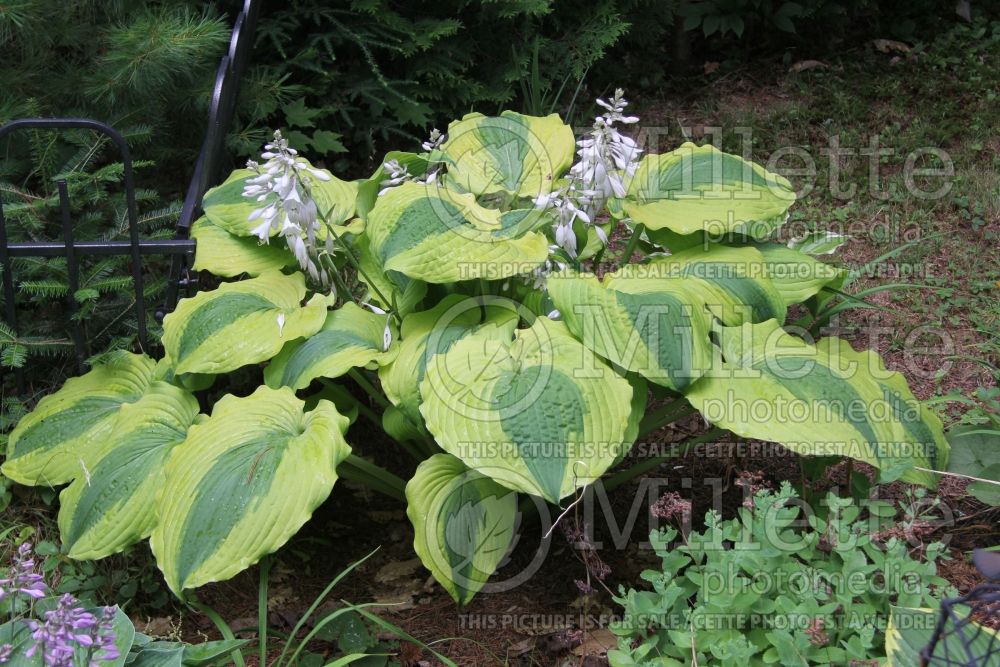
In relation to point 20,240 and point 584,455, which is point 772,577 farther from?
point 20,240

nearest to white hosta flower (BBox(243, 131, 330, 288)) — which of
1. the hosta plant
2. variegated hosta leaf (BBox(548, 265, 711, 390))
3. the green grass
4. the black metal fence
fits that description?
the hosta plant

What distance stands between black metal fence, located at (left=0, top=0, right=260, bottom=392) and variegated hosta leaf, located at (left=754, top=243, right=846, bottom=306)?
1743 mm

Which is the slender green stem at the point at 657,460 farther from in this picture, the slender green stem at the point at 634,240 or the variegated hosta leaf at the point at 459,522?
the slender green stem at the point at 634,240

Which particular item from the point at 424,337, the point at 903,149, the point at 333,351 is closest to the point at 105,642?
the point at 333,351

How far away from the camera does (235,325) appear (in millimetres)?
2404

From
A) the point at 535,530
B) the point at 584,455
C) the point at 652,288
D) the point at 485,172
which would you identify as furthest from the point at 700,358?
the point at 485,172

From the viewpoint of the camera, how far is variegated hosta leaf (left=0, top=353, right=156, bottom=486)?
2.37 m

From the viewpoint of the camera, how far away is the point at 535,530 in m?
2.59

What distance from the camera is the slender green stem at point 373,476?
2.39m

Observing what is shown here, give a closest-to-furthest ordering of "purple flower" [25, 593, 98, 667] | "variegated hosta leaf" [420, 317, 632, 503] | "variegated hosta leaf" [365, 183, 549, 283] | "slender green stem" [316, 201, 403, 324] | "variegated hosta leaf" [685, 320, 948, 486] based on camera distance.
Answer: "purple flower" [25, 593, 98, 667] → "variegated hosta leaf" [420, 317, 632, 503] → "variegated hosta leaf" [685, 320, 948, 486] → "variegated hosta leaf" [365, 183, 549, 283] → "slender green stem" [316, 201, 403, 324]

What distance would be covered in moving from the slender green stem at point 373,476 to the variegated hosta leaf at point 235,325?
371 millimetres

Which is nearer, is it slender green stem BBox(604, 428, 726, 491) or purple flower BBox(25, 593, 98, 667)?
purple flower BBox(25, 593, 98, 667)

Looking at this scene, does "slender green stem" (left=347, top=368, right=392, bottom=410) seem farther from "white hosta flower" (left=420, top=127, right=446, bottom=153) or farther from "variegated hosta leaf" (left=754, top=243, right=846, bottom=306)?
"variegated hosta leaf" (left=754, top=243, right=846, bottom=306)

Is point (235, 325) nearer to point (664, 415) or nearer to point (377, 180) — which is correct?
point (377, 180)
